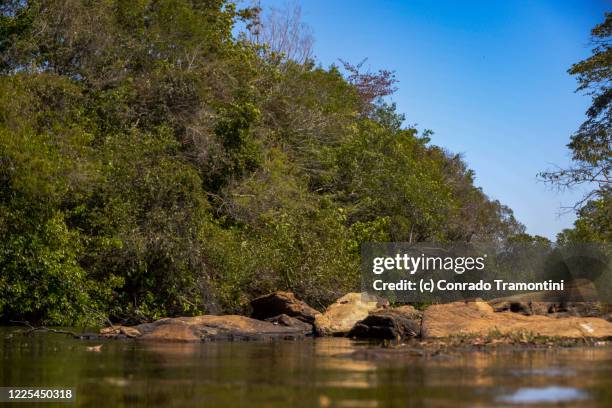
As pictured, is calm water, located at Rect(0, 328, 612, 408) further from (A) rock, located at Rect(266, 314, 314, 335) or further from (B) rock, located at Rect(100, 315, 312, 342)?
(A) rock, located at Rect(266, 314, 314, 335)

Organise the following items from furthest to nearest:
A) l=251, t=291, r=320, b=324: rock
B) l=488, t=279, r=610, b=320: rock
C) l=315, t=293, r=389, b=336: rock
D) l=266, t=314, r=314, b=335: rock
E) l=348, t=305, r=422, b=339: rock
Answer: l=488, t=279, r=610, b=320: rock, l=251, t=291, r=320, b=324: rock, l=266, t=314, r=314, b=335: rock, l=315, t=293, r=389, b=336: rock, l=348, t=305, r=422, b=339: rock

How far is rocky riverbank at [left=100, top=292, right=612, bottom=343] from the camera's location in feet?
47.2

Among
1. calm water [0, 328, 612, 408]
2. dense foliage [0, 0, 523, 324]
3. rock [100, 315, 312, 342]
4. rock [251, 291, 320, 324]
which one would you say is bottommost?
calm water [0, 328, 612, 408]

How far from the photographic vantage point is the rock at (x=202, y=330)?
47.2ft

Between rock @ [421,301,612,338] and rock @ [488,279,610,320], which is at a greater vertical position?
rock @ [488,279,610,320]

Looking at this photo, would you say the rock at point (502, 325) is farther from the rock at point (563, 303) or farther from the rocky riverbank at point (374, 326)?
the rock at point (563, 303)

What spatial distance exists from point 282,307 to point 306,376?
1175 cm

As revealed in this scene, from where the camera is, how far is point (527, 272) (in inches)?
1384

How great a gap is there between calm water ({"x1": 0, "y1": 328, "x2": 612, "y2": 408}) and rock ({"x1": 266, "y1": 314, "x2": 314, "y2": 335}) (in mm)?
5905

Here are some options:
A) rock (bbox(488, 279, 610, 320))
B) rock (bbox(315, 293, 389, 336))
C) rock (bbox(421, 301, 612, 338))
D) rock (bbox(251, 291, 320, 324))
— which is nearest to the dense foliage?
rock (bbox(251, 291, 320, 324))

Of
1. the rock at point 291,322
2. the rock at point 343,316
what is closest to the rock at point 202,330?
the rock at point 343,316

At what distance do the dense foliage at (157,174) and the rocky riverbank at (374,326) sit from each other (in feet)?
7.45

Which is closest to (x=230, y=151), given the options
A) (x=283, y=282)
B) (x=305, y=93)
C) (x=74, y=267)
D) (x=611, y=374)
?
(x=283, y=282)

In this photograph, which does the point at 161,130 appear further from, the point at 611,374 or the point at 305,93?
the point at 611,374
